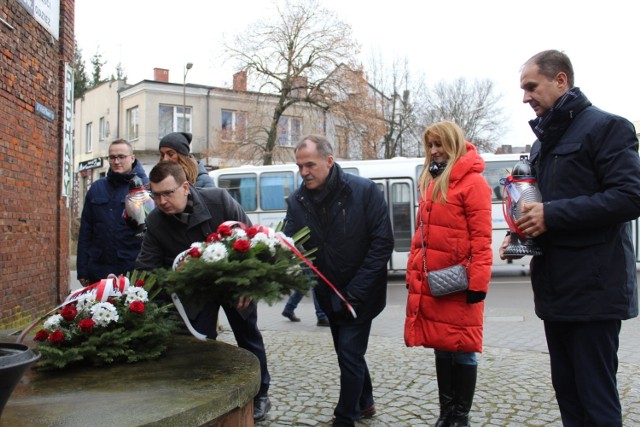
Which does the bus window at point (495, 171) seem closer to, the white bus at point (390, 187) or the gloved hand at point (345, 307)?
the white bus at point (390, 187)

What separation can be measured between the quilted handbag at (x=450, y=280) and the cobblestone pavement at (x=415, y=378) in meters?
1.06

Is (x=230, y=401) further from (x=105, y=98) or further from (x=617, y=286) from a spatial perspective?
(x=105, y=98)

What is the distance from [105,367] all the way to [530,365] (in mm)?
4180

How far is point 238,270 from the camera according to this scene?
2678mm

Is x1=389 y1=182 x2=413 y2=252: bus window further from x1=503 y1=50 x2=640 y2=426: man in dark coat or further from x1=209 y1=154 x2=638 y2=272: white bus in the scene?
x1=503 y1=50 x2=640 y2=426: man in dark coat

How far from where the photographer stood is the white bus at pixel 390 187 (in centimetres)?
1586

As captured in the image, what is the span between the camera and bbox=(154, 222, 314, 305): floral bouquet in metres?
2.66

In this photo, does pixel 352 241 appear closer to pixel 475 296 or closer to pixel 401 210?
pixel 475 296

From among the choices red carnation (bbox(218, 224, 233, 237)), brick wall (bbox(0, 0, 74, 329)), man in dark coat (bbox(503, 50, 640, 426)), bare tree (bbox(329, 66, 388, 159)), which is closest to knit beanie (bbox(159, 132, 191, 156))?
red carnation (bbox(218, 224, 233, 237))

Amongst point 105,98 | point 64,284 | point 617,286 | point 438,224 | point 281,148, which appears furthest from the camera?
point 105,98

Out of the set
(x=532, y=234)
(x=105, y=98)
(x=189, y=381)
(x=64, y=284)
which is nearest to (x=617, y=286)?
(x=532, y=234)

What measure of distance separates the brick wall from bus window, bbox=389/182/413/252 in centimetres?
932

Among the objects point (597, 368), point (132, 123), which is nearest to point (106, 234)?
point (597, 368)

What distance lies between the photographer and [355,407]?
3.96m
